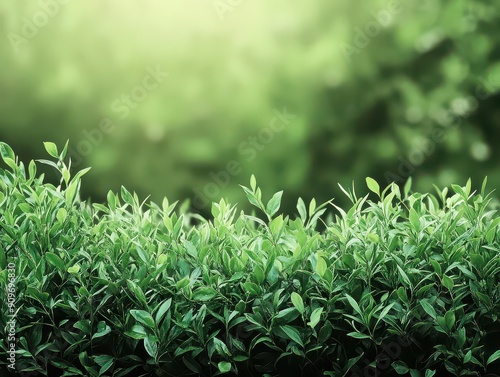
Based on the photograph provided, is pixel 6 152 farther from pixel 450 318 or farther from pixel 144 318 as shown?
pixel 450 318

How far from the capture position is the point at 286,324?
2.34m

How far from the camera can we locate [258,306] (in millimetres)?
2338

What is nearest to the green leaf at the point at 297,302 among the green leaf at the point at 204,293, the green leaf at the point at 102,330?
the green leaf at the point at 204,293

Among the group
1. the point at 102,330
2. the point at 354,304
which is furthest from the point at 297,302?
the point at 102,330

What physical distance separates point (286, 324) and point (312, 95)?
279cm

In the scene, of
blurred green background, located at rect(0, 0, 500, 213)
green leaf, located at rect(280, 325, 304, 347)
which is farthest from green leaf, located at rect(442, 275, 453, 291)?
blurred green background, located at rect(0, 0, 500, 213)

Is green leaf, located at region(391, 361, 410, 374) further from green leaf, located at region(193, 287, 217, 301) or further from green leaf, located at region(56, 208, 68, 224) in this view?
green leaf, located at region(56, 208, 68, 224)

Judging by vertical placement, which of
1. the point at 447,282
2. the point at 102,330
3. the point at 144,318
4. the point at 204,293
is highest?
the point at 447,282

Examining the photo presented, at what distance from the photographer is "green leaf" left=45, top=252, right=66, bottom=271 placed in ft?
7.89

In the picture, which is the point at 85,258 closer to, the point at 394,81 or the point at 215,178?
the point at 215,178

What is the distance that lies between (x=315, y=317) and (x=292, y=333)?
11cm

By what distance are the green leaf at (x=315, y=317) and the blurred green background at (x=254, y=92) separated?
2.53 metres

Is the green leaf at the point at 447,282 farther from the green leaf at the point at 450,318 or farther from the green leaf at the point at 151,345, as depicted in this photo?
the green leaf at the point at 151,345

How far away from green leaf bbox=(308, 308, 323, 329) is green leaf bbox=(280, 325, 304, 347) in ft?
0.22
